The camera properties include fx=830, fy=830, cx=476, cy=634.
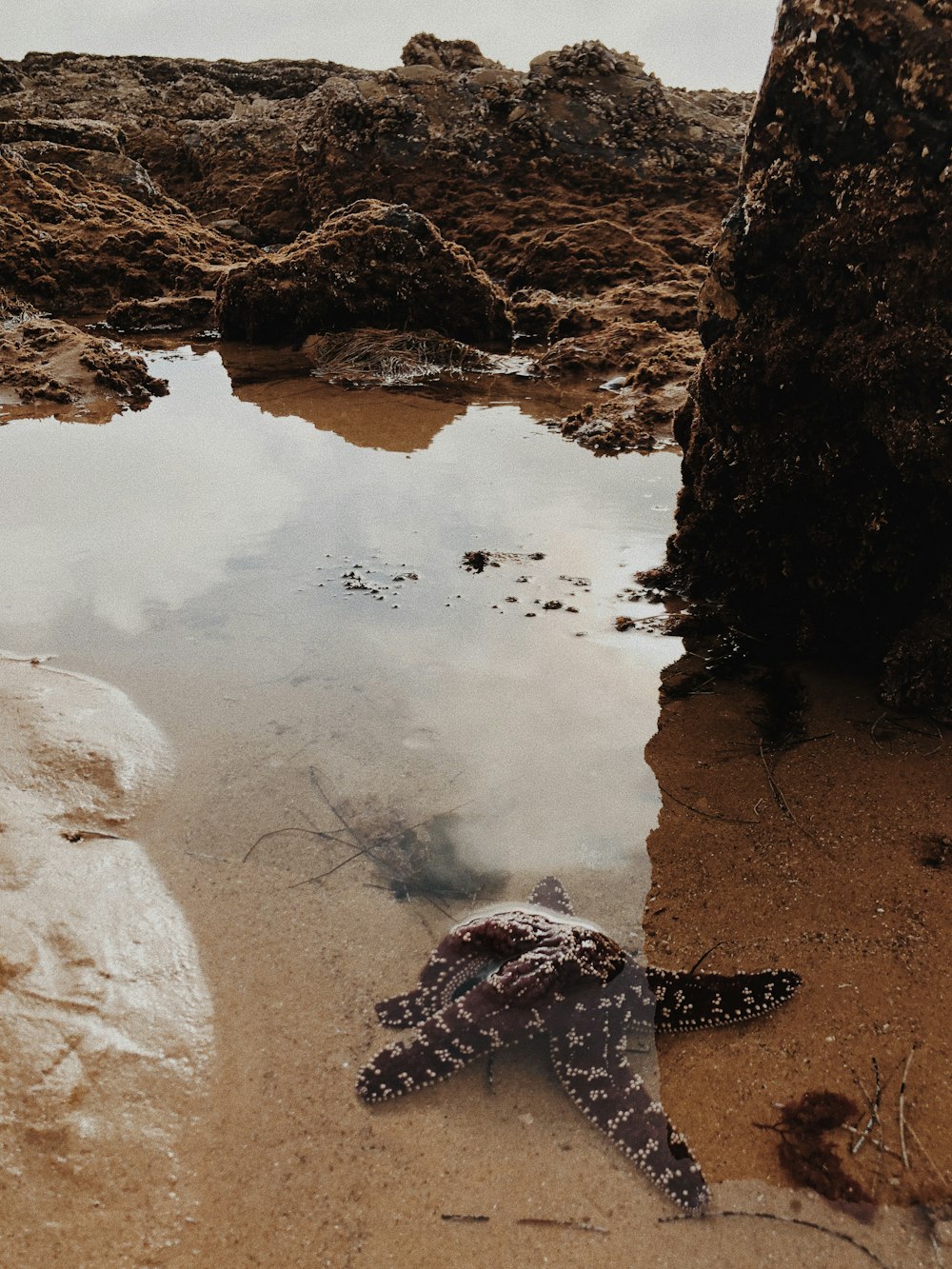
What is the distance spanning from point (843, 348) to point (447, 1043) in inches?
139

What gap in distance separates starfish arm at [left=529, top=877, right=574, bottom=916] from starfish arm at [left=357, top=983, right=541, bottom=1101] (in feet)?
1.63

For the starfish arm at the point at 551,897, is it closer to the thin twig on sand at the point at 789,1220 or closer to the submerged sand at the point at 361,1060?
the submerged sand at the point at 361,1060

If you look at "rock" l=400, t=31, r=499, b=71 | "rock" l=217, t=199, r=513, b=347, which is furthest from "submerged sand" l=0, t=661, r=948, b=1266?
"rock" l=400, t=31, r=499, b=71

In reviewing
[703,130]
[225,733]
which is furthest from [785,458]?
[703,130]

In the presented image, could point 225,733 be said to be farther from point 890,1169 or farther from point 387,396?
point 387,396

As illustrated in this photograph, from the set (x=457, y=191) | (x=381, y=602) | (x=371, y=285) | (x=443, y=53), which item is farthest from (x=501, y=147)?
(x=381, y=602)

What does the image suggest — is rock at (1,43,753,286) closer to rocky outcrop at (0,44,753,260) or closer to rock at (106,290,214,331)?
rocky outcrop at (0,44,753,260)

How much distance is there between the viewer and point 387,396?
387 inches

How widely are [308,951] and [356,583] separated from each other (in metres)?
2.83

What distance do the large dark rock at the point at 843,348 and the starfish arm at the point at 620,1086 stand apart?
234 cm

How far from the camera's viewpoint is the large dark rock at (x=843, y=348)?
367cm

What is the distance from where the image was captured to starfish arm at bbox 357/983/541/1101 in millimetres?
2521

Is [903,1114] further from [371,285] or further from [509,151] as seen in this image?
[509,151]

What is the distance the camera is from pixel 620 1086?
8.24ft
